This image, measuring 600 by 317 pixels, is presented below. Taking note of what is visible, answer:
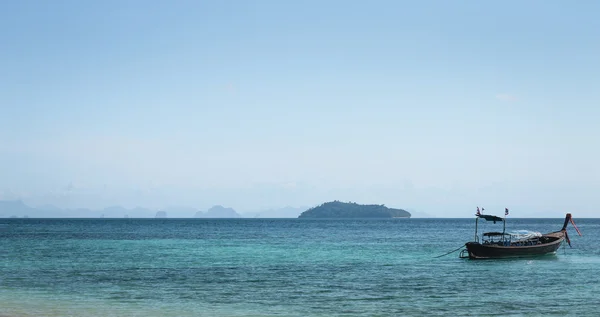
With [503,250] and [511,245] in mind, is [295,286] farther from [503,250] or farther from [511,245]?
[511,245]

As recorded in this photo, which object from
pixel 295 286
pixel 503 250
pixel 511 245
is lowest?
pixel 295 286

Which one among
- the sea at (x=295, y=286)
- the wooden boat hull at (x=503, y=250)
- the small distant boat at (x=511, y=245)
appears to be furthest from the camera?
the small distant boat at (x=511, y=245)

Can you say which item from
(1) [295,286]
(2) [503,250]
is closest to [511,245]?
(2) [503,250]

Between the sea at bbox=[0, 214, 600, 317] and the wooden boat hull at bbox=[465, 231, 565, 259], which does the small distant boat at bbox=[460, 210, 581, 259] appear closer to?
the wooden boat hull at bbox=[465, 231, 565, 259]

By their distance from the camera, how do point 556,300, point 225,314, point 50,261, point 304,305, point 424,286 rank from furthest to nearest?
point 50,261 < point 424,286 < point 556,300 < point 304,305 < point 225,314

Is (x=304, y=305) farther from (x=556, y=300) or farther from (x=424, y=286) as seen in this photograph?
(x=556, y=300)

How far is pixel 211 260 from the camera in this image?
6806cm

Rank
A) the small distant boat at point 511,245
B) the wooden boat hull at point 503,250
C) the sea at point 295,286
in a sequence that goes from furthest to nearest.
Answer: the small distant boat at point 511,245 → the wooden boat hull at point 503,250 → the sea at point 295,286

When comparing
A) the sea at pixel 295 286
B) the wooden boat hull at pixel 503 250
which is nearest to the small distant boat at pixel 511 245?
the wooden boat hull at pixel 503 250

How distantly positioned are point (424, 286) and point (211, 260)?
2954cm

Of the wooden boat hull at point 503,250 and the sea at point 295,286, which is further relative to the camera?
the wooden boat hull at point 503,250

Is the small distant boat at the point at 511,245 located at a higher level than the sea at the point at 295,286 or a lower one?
higher

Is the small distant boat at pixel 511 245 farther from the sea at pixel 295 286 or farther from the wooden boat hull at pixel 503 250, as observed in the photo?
the sea at pixel 295 286

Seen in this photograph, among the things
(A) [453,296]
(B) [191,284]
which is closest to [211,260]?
(B) [191,284]
